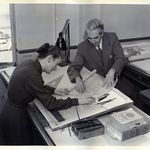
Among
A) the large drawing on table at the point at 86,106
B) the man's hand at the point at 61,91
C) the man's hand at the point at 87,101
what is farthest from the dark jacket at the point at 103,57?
the man's hand at the point at 87,101

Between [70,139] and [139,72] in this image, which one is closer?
[70,139]

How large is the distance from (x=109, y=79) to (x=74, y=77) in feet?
0.66

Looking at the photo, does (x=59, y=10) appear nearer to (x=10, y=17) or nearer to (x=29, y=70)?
(x=10, y=17)

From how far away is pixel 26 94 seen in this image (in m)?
1.30

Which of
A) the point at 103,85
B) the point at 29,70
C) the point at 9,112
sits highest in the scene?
the point at 29,70

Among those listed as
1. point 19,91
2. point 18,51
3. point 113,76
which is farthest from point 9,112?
point 18,51

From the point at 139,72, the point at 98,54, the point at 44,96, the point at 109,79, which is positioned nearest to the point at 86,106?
the point at 44,96

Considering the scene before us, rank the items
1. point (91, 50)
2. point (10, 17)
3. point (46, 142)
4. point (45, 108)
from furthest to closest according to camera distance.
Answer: point (10, 17) < point (91, 50) < point (45, 108) < point (46, 142)

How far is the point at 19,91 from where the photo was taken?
1299 mm

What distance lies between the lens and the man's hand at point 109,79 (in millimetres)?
1492

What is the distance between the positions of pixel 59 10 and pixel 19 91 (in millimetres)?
1074

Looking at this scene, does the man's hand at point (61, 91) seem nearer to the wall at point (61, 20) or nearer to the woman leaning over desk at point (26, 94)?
the woman leaning over desk at point (26, 94)

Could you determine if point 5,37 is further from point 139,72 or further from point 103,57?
point 139,72

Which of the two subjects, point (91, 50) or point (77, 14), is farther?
point (77, 14)
